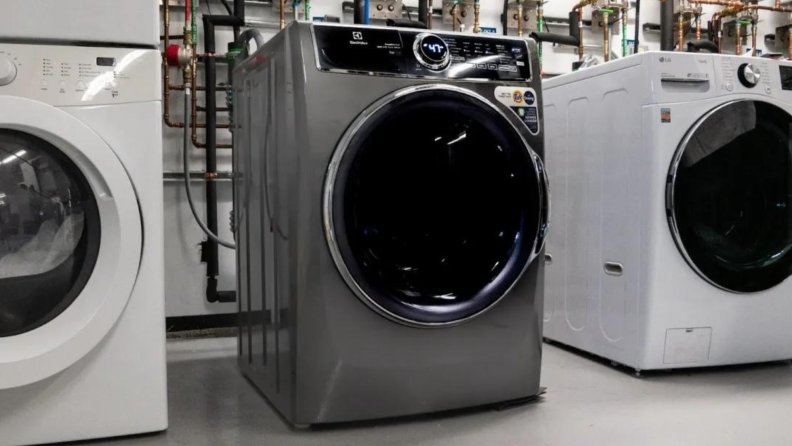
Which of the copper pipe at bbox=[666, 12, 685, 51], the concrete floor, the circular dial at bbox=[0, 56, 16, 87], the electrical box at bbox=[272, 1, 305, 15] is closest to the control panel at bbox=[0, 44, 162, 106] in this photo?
the circular dial at bbox=[0, 56, 16, 87]

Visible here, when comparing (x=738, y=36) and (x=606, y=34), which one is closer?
(x=606, y=34)

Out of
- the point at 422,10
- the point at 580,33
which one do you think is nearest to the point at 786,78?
the point at 580,33

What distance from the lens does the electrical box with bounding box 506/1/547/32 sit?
118 inches

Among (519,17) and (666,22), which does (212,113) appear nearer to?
(519,17)

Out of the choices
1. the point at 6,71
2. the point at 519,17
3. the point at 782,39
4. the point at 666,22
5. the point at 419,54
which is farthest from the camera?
the point at 782,39

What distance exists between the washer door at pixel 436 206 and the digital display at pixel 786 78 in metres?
0.98

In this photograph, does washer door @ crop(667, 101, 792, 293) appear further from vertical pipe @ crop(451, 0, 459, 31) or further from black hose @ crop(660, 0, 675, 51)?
vertical pipe @ crop(451, 0, 459, 31)

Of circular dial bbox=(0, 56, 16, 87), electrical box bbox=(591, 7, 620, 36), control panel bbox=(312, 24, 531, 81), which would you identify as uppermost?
electrical box bbox=(591, 7, 620, 36)

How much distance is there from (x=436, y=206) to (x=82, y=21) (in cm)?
89

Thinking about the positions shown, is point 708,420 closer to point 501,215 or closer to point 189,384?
point 501,215

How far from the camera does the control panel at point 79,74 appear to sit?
4.55 ft

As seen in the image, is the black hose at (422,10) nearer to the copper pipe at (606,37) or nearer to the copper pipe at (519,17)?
the copper pipe at (519,17)

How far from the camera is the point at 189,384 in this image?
199cm

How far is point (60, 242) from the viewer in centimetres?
143
